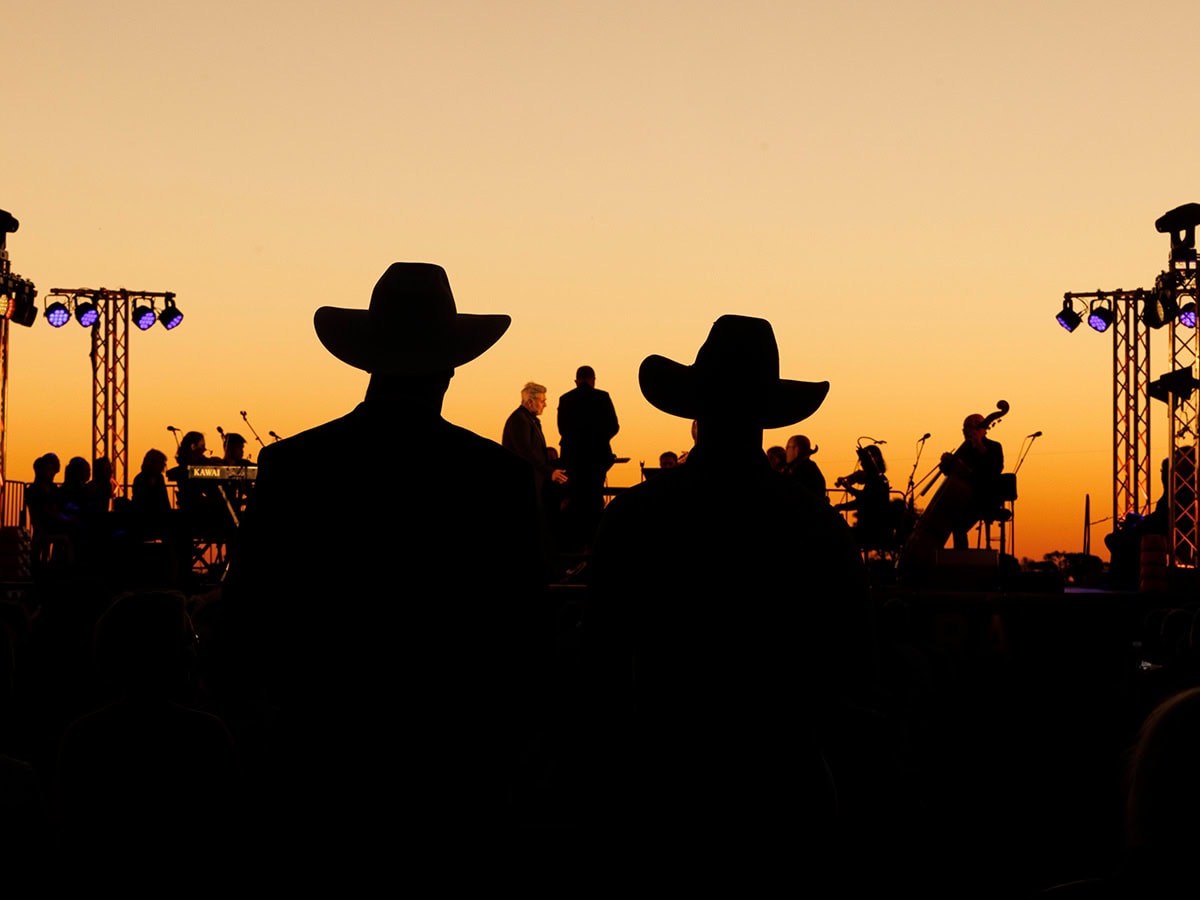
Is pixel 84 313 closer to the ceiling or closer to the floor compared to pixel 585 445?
closer to the ceiling

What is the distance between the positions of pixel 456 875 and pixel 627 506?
30.5 inches

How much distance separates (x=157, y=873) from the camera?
2686 millimetres

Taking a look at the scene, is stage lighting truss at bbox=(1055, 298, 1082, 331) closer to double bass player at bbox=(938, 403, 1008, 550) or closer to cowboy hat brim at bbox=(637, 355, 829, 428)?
double bass player at bbox=(938, 403, 1008, 550)

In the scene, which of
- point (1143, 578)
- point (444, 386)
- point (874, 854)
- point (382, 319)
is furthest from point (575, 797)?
point (1143, 578)

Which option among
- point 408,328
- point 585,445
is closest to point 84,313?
point 585,445

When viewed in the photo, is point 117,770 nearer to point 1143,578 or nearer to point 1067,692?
point 1067,692

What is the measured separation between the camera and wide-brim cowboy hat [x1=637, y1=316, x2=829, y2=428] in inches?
110

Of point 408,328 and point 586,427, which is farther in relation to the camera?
point 586,427

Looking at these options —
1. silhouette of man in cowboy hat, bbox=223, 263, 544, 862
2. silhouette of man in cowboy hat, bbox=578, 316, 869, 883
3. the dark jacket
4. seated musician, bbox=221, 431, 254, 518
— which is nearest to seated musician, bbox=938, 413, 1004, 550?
the dark jacket

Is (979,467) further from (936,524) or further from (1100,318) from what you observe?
(1100,318)

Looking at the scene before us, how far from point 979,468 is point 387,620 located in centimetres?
1320

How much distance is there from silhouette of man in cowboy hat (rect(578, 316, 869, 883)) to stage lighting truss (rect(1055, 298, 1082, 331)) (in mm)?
17796

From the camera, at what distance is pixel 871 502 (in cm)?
1453

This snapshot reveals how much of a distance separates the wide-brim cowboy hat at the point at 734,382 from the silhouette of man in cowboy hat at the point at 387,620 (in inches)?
22.0
